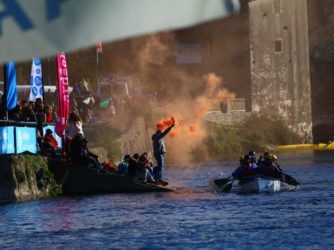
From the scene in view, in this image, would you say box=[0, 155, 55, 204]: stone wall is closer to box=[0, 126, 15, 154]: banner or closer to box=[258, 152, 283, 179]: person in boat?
box=[0, 126, 15, 154]: banner

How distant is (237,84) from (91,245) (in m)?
68.9

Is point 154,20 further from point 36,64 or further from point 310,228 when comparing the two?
point 36,64

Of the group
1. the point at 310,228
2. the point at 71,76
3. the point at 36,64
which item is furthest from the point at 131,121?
the point at 310,228

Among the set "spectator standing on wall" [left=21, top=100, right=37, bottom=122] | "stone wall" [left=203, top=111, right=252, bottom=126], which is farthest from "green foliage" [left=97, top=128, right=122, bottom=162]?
"stone wall" [left=203, top=111, right=252, bottom=126]

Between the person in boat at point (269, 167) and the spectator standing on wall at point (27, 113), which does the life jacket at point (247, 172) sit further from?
the spectator standing on wall at point (27, 113)

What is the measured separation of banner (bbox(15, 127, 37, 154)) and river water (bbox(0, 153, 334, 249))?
6.61 ft

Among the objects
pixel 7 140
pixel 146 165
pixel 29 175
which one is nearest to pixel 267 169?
pixel 146 165

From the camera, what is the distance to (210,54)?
84.6m

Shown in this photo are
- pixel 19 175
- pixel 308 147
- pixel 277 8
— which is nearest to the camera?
pixel 19 175

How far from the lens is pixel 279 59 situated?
266ft

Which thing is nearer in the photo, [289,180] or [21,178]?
[21,178]

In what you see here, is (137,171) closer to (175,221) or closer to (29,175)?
(29,175)

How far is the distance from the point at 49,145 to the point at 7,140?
146 inches

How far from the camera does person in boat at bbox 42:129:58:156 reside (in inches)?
1004
